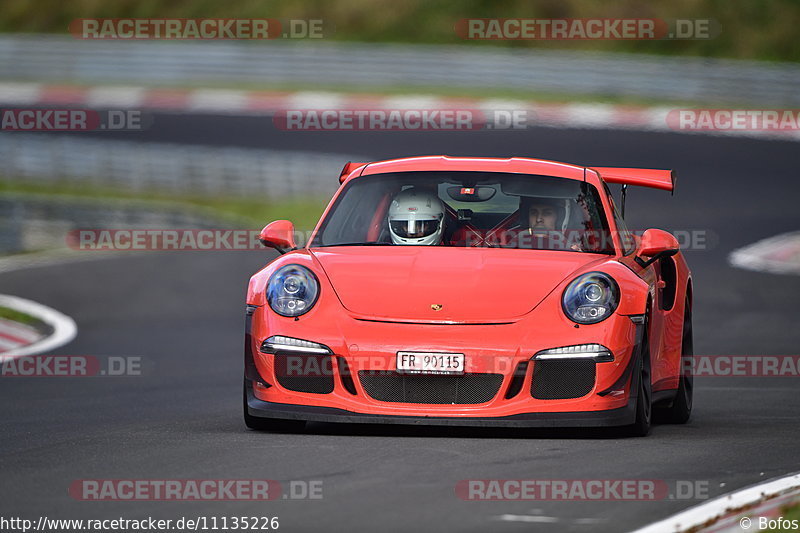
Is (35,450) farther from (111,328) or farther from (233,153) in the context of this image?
(233,153)

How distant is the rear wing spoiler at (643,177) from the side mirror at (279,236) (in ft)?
5.97

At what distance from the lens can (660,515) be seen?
17.9 ft

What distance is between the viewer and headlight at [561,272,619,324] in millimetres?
7172

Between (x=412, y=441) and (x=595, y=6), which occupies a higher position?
(x=595, y=6)

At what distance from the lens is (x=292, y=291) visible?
738 centimetres

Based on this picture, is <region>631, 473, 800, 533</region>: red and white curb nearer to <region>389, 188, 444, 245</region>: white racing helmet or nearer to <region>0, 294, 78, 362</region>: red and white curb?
<region>389, 188, 444, 245</region>: white racing helmet

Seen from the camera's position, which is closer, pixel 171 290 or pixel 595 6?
pixel 171 290

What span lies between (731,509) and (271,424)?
2674mm

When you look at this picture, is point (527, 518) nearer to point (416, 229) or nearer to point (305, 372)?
point (305, 372)

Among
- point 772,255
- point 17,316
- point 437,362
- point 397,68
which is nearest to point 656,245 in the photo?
point 437,362

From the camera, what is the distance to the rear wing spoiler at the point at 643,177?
888 centimetres

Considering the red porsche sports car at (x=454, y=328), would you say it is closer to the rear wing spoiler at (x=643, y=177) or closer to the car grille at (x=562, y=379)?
the car grille at (x=562, y=379)

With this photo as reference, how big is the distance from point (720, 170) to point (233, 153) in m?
7.95

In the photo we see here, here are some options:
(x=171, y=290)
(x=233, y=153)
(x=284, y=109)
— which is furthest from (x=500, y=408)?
(x=284, y=109)
